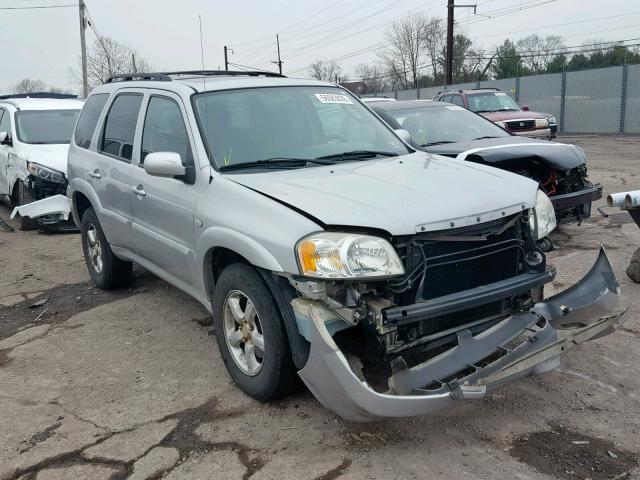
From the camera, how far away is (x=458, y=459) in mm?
2994

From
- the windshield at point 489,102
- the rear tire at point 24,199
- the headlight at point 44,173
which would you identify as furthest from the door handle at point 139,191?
the windshield at point 489,102

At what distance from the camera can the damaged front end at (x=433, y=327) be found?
2.83 m

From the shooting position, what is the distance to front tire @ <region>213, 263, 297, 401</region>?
329 centimetres

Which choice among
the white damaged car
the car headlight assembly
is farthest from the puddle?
the car headlight assembly

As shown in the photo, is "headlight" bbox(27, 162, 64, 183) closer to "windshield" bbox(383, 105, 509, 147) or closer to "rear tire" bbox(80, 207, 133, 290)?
"rear tire" bbox(80, 207, 133, 290)

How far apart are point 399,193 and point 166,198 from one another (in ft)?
5.75

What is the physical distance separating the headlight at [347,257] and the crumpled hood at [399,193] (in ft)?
→ 0.26

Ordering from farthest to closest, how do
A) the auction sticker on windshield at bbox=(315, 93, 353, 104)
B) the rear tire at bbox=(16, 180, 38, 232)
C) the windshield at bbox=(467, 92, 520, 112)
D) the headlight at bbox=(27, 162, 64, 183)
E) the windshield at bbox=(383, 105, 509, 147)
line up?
the windshield at bbox=(467, 92, 520, 112), the rear tire at bbox=(16, 180, 38, 232), the headlight at bbox=(27, 162, 64, 183), the windshield at bbox=(383, 105, 509, 147), the auction sticker on windshield at bbox=(315, 93, 353, 104)

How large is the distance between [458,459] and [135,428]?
70.1 inches

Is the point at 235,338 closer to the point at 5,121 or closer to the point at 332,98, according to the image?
the point at 332,98

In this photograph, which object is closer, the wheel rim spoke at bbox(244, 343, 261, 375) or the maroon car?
the wheel rim spoke at bbox(244, 343, 261, 375)

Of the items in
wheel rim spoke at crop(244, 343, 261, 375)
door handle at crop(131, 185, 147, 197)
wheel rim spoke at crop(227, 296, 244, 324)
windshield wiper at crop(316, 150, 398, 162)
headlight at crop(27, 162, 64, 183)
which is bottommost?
wheel rim spoke at crop(244, 343, 261, 375)

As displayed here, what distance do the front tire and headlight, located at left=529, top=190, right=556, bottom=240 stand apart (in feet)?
5.41

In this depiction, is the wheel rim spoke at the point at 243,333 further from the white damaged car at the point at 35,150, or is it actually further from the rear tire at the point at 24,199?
the rear tire at the point at 24,199
